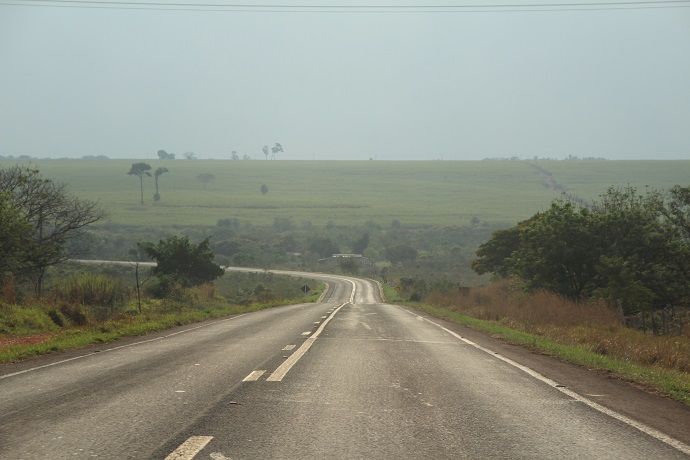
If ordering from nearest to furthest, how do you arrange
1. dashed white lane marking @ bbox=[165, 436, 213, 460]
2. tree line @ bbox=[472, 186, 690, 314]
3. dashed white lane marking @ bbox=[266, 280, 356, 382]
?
dashed white lane marking @ bbox=[165, 436, 213, 460] → dashed white lane marking @ bbox=[266, 280, 356, 382] → tree line @ bbox=[472, 186, 690, 314]

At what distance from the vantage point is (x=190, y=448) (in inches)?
228

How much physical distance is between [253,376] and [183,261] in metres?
A: 48.4

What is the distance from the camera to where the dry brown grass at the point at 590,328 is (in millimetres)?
14266

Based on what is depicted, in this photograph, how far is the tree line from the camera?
2842 centimetres

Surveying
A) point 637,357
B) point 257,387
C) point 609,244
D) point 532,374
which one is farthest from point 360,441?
point 609,244

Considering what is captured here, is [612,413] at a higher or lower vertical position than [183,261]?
higher

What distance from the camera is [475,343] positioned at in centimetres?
1681

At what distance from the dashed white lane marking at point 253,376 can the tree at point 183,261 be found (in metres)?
44.8

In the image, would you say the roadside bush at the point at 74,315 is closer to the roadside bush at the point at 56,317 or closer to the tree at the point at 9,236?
the roadside bush at the point at 56,317

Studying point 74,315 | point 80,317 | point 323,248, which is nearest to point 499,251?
point 80,317

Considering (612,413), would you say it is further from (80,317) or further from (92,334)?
(80,317)

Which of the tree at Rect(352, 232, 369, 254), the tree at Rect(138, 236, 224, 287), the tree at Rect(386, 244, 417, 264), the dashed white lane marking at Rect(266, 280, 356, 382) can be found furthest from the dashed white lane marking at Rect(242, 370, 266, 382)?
the tree at Rect(352, 232, 369, 254)

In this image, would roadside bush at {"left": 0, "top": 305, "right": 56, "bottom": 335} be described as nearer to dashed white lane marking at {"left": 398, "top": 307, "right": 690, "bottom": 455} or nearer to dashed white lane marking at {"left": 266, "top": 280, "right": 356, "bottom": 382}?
dashed white lane marking at {"left": 266, "top": 280, "right": 356, "bottom": 382}

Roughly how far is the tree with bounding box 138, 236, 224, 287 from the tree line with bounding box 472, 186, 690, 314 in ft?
104
